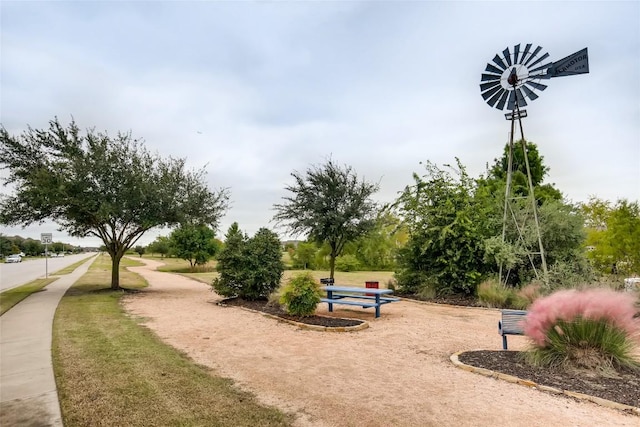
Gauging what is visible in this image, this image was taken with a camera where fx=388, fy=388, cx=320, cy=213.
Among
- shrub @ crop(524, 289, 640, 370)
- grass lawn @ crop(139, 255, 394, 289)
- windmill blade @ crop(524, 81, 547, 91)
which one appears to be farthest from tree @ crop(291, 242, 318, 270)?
shrub @ crop(524, 289, 640, 370)

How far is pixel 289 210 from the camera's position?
18750 mm

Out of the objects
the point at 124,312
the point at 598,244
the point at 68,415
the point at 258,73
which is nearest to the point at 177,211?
the point at 124,312

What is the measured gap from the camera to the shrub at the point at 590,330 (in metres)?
5.23

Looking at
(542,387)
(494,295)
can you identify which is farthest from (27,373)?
(494,295)

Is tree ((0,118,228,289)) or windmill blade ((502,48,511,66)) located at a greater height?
windmill blade ((502,48,511,66))

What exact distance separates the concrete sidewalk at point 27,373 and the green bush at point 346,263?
25.3 metres

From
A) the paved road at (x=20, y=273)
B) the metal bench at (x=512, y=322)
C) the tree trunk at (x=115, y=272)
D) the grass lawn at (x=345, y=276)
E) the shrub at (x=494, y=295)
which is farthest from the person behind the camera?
the paved road at (x=20, y=273)

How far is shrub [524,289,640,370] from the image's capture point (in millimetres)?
5227

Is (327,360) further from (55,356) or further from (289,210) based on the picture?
(289,210)

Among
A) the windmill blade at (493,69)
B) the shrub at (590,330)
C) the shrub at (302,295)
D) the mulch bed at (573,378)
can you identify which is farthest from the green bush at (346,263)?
the shrub at (590,330)

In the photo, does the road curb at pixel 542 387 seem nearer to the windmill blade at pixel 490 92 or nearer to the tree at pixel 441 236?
the tree at pixel 441 236

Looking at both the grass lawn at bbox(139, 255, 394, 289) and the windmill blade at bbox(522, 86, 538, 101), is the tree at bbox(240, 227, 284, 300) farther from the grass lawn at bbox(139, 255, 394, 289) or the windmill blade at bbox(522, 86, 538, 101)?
the windmill blade at bbox(522, 86, 538, 101)

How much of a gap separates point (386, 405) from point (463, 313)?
7559mm

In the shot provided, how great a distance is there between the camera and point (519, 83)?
12914mm
